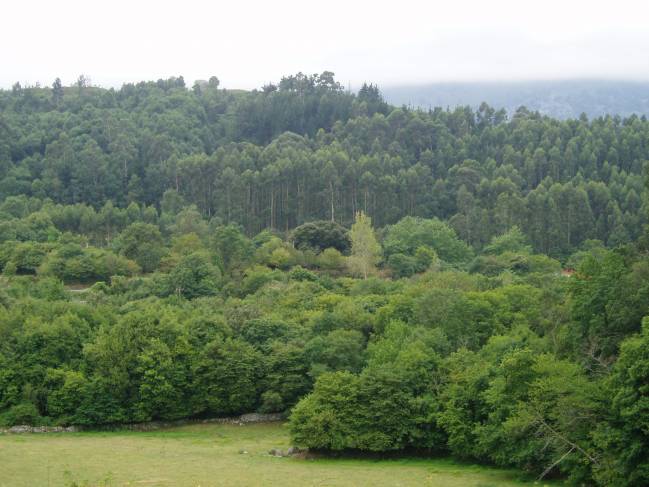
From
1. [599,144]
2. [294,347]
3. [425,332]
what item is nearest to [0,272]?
[294,347]

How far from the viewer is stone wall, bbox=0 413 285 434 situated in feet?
161

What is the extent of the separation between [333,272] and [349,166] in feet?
85.7

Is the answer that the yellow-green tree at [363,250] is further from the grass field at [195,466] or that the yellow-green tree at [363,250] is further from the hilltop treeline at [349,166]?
the grass field at [195,466]

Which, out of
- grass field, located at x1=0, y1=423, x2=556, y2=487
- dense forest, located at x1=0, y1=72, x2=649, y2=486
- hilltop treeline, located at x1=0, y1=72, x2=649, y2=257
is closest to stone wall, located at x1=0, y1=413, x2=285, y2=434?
dense forest, located at x1=0, y1=72, x2=649, y2=486

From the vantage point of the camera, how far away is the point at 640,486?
3309 centimetres

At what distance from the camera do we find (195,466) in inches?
1556

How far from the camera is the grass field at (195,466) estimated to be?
3622cm

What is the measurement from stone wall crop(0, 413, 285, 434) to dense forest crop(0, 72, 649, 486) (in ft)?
1.51

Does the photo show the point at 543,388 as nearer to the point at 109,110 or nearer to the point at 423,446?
the point at 423,446

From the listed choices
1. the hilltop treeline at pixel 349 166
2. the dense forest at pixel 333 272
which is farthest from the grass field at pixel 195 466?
the hilltop treeline at pixel 349 166

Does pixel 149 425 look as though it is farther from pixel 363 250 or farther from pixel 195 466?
pixel 363 250

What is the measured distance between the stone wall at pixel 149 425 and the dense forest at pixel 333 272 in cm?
46

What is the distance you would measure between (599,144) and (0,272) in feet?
245

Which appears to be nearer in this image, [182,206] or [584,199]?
[584,199]
